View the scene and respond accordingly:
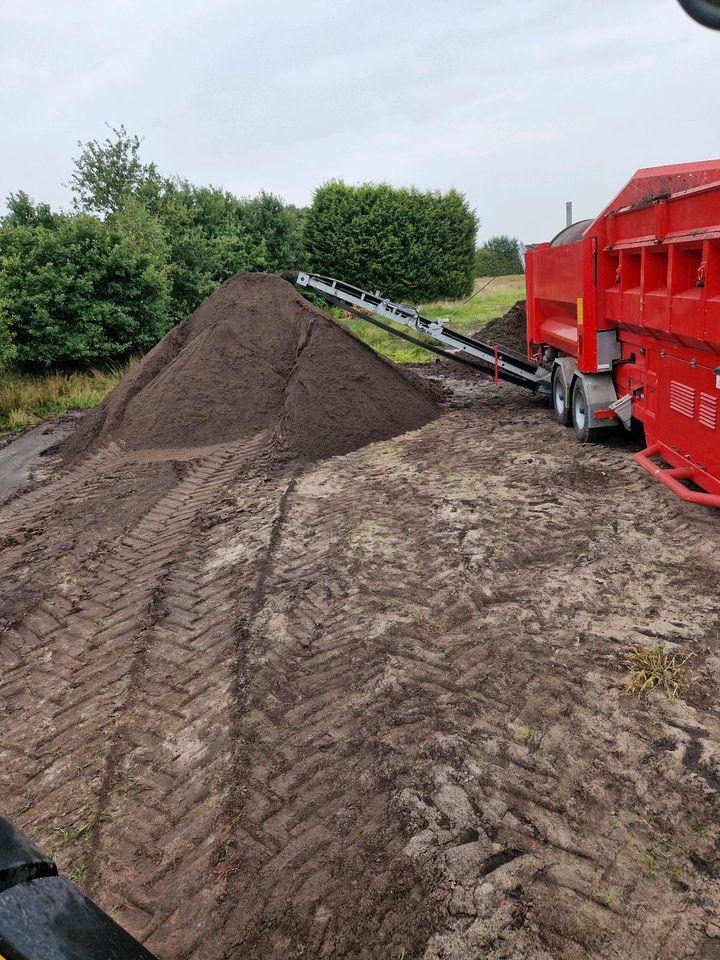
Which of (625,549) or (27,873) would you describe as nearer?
(27,873)

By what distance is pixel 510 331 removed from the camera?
17.3 m

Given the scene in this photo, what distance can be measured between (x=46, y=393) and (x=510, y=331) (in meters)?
10.8

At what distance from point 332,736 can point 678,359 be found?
4576 mm

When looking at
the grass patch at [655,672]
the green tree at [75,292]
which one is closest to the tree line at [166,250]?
the green tree at [75,292]

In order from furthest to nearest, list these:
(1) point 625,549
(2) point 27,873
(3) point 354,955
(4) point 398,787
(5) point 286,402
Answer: (5) point 286,402 < (1) point 625,549 < (4) point 398,787 < (3) point 354,955 < (2) point 27,873

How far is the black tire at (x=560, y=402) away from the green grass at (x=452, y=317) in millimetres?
4333

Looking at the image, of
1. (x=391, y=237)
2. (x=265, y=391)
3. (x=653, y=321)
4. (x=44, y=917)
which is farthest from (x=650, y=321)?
(x=391, y=237)

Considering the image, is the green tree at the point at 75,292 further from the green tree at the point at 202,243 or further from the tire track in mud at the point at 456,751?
the tire track in mud at the point at 456,751

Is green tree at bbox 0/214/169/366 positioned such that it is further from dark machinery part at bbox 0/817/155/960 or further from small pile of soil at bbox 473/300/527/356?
dark machinery part at bbox 0/817/155/960

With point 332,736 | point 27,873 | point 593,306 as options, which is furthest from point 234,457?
point 27,873

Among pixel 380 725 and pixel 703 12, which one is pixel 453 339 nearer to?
pixel 380 725

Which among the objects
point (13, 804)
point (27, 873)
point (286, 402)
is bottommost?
point (13, 804)

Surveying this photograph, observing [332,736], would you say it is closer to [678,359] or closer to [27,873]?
[27,873]

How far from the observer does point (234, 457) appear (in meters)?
9.45
